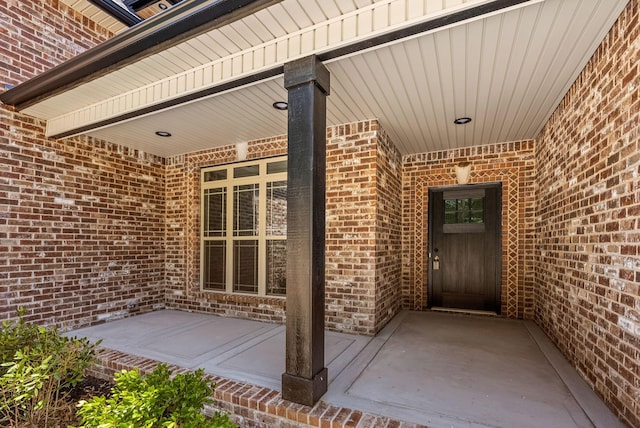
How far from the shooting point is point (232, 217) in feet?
16.9

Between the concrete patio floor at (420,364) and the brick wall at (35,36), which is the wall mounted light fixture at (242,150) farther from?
the concrete patio floor at (420,364)

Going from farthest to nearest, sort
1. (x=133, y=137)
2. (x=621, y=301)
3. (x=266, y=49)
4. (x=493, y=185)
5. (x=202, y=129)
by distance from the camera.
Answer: (x=493, y=185) → (x=133, y=137) → (x=202, y=129) → (x=266, y=49) → (x=621, y=301)

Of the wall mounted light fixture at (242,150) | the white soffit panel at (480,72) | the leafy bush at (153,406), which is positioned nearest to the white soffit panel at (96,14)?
the wall mounted light fixture at (242,150)

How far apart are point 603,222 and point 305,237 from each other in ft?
7.44

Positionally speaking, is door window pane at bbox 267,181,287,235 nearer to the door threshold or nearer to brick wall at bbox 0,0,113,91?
the door threshold

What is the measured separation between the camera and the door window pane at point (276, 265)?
15.5ft

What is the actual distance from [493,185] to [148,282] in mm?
5921

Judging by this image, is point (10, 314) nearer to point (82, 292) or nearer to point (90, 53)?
point (82, 292)

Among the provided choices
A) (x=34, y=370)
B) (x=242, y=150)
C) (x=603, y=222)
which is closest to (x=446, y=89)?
(x=603, y=222)

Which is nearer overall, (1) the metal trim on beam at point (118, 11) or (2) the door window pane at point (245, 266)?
(1) the metal trim on beam at point (118, 11)

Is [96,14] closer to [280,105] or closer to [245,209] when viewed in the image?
[280,105]

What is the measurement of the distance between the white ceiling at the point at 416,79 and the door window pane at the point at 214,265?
1.80m

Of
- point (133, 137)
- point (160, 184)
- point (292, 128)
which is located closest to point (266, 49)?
point (292, 128)

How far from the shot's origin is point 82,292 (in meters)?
4.38
